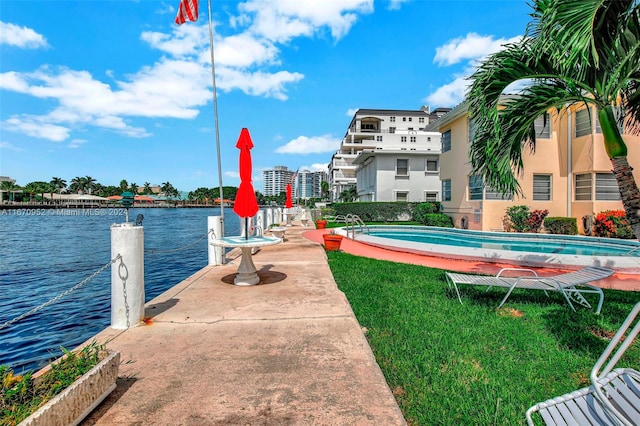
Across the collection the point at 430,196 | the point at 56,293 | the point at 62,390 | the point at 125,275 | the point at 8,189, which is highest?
the point at 8,189

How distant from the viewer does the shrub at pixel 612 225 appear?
47.2 ft

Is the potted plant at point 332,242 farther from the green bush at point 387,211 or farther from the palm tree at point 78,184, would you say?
the palm tree at point 78,184

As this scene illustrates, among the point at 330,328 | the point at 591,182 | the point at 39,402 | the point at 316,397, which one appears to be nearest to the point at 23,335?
the point at 39,402

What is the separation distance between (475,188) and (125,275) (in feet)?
62.1

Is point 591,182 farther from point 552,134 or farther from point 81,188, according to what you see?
point 81,188

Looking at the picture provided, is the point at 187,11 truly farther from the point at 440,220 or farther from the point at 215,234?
the point at 440,220

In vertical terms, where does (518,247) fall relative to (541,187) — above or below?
below

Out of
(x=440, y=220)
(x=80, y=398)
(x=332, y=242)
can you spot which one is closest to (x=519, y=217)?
(x=440, y=220)

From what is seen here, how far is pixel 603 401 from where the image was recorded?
2.04 metres

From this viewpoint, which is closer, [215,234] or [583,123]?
[215,234]

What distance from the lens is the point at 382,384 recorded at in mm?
3135

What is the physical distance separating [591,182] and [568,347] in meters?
16.5

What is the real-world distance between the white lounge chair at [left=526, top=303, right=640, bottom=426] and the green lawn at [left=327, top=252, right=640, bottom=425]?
1.66 ft

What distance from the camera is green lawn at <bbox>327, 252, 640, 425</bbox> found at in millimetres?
3045
